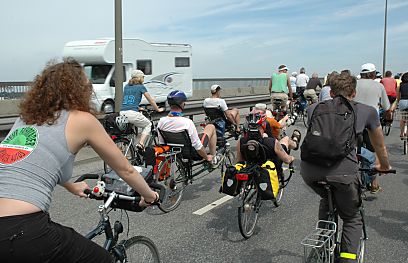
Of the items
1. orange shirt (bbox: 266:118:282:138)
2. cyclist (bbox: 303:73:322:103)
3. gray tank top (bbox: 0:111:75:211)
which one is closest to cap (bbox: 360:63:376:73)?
orange shirt (bbox: 266:118:282:138)

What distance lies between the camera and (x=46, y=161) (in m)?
2.04

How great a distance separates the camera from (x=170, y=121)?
609 centimetres

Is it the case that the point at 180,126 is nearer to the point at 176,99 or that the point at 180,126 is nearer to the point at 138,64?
the point at 176,99

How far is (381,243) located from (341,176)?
190 centimetres

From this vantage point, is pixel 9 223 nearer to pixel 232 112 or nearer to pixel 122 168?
pixel 122 168

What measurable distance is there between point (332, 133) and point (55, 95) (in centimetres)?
201

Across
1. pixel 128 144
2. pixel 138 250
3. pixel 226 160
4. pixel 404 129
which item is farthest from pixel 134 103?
pixel 404 129

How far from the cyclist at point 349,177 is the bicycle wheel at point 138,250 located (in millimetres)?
1368

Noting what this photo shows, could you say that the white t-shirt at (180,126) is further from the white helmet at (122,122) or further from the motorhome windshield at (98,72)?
the motorhome windshield at (98,72)

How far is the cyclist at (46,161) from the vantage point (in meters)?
1.91

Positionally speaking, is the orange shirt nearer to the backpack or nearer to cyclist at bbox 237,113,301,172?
cyclist at bbox 237,113,301,172

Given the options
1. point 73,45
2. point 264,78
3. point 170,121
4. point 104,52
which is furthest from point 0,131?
point 264,78

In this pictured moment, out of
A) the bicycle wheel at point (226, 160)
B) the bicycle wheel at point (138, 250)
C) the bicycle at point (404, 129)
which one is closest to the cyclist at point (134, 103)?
the bicycle wheel at point (226, 160)

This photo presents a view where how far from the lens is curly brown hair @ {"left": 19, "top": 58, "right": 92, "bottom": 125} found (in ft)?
7.08
